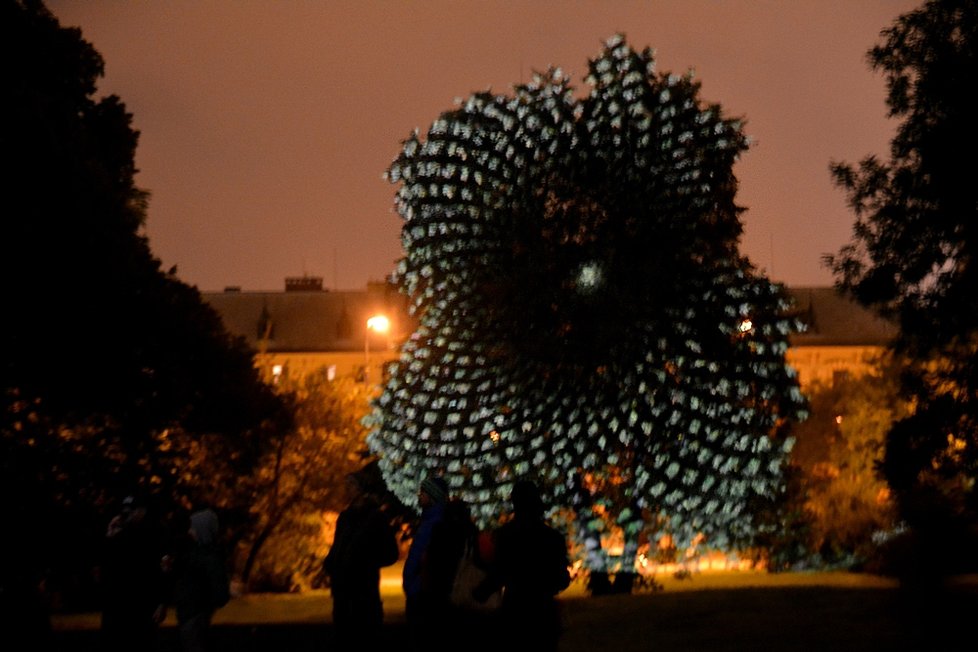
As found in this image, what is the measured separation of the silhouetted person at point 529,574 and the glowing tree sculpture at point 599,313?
20.8 m

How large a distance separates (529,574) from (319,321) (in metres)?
104

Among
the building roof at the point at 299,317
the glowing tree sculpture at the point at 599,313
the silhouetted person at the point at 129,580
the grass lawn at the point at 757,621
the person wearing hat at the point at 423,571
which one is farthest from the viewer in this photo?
the building roof at the point at 299,317

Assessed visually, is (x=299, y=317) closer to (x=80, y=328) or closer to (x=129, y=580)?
(x=80, y=328)

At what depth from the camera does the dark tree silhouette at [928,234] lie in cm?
2352

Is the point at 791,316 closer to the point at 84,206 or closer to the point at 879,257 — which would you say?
the point at 879,257

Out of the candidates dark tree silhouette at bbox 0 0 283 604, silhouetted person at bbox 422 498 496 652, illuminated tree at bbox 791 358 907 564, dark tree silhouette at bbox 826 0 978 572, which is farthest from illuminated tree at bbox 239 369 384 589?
silhouetted person at bbox 422 498 496 652

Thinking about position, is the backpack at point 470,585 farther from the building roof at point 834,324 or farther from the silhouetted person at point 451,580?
the building roof at point 834,324

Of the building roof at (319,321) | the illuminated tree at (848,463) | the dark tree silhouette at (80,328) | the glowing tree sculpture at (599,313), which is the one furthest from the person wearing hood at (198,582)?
the building roof at (319,321)

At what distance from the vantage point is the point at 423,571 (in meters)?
12.0

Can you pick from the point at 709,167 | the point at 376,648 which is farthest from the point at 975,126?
the point at 376,648

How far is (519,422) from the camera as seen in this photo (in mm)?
31891

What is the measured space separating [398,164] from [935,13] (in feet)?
43.5

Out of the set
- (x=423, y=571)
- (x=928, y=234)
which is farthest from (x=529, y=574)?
(x=928, y=234)

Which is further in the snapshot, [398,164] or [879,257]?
[398,164]
